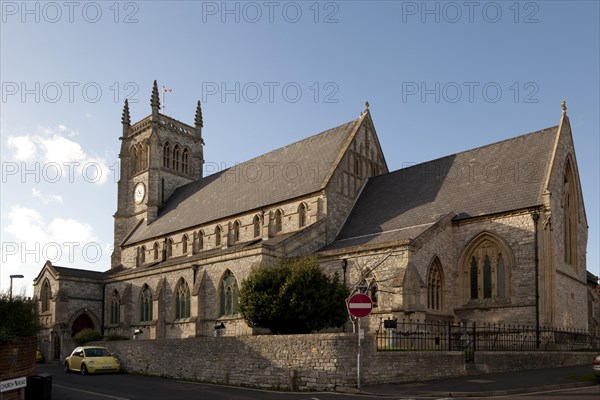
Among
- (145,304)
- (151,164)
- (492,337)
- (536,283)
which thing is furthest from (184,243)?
(536,283)

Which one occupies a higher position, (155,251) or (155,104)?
(155,104)

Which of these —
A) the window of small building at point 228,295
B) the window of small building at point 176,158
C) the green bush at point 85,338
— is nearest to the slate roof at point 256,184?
the window of small building at point 176,158

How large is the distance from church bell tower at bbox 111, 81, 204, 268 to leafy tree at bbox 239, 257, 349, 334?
2757 centimetres

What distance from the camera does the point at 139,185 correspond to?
55.1 meters

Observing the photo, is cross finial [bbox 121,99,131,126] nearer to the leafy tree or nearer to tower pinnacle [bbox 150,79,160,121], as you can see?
tower pinnacle [bbox 150,79,160,121]

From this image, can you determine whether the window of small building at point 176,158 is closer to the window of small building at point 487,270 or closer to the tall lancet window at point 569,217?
the window of small building at point 487,270

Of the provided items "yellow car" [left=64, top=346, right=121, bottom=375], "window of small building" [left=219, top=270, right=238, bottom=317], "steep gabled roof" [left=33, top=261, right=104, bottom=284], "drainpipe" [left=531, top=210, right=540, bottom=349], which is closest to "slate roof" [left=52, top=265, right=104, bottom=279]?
"steep gabled roof" [left=33, top=261, right=104, bottom=284]

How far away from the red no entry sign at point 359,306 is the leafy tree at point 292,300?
24.3 feet

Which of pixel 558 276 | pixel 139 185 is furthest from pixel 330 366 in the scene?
pixel 139 185

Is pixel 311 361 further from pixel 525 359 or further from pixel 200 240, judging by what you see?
pixel 200 240

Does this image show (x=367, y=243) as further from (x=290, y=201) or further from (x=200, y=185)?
(x=200, y=185)

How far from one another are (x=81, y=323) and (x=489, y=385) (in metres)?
37.2

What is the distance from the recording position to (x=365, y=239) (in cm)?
3372

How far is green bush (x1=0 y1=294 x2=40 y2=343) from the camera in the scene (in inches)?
605
